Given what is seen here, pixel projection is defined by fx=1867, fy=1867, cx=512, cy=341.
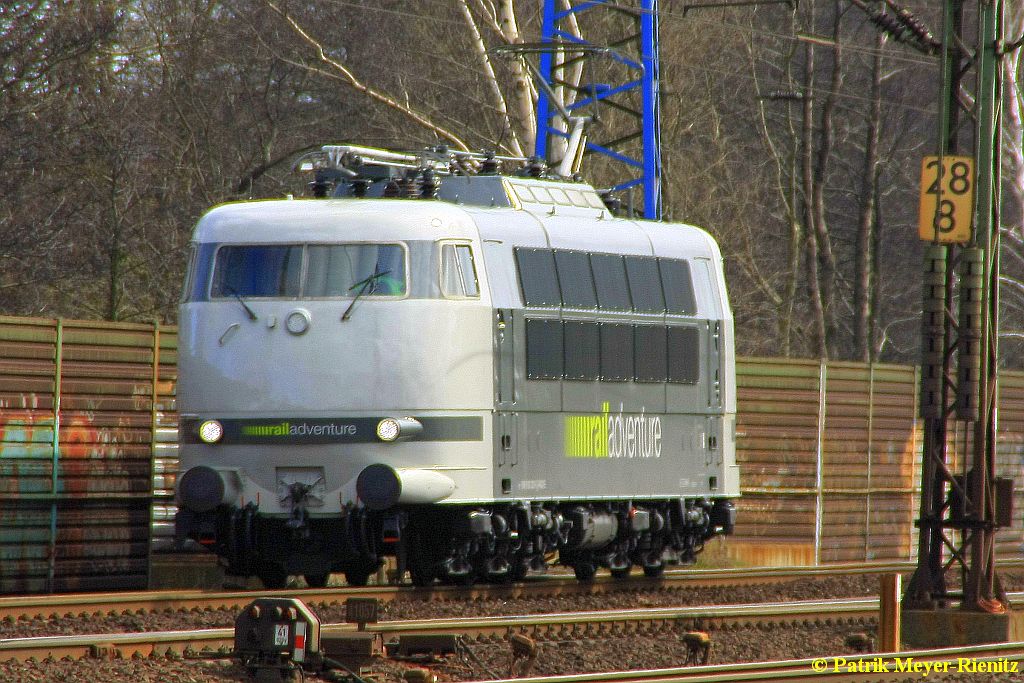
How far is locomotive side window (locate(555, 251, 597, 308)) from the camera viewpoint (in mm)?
16953

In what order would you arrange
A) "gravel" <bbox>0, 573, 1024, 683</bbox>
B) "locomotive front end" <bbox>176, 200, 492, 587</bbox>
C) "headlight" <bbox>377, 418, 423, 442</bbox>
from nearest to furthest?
"gravel" <bbox>0, 573, 1024, 683</bbox>, "headlight" <bbox>377, 418, 423, 442</bbox>, "locomotive front end" <bbox>176, 200, 492, 587</bbox>

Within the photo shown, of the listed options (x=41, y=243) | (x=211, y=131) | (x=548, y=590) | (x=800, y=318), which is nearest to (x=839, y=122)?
(x=800, y=318)

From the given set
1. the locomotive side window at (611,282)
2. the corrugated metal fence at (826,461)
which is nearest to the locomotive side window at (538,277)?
the locomotive side window at (611,282)

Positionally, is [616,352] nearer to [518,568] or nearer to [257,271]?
[518,568]

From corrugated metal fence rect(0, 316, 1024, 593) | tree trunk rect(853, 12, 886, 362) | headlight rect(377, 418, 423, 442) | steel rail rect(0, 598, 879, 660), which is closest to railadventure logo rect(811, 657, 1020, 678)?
steel rail rect(0, 598, 879, 660)

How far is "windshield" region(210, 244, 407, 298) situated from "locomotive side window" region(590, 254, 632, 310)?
A: 8.16ft

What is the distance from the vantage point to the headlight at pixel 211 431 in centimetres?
1549

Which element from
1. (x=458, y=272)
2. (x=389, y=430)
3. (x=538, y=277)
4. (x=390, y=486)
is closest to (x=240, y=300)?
Result: (x=389, y=430)

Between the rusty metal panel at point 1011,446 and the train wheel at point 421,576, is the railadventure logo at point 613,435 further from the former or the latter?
the rusty metal panel at point 1011,446

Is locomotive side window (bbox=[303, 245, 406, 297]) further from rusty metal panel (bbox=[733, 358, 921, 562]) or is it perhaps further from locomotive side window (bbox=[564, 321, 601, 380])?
rusty metal panel (bbox=[733, 358, 921, 562])

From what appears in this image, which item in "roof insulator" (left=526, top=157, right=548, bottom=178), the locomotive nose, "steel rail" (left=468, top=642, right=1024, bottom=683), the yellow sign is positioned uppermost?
"roof insulator" (left=526, top=157, right=548, bottom=178)

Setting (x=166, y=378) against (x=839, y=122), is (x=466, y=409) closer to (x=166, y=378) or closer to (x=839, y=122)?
(x=166, y=378)

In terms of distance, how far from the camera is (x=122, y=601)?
1420 cm

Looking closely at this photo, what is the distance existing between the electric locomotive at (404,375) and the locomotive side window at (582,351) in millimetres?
21
